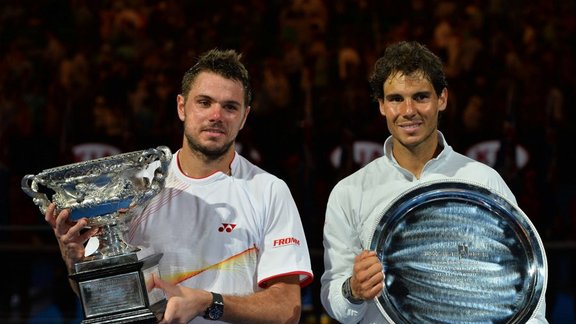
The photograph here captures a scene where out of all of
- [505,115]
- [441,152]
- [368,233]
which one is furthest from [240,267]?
[505,115]

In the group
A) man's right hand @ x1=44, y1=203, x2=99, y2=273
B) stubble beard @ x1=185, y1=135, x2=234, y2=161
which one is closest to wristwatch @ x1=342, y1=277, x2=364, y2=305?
stubble beard @ x1=185, y1=135, x2=234, y2=161

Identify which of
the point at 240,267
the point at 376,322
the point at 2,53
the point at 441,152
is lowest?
the point at 376,322

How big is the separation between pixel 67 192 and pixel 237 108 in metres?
0.61

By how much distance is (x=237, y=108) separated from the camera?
10.4ft

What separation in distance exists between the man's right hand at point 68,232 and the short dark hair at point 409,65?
107 centimetres

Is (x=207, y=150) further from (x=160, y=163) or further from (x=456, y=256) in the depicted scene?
(x=456, y=256)

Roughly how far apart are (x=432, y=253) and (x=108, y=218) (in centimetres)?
100

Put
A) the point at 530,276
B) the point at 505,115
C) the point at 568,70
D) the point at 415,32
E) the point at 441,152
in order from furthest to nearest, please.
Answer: the point at 415,32 < the point at 568,70 < the point at 505,115 < the point at 441,152 < the point at 530,276

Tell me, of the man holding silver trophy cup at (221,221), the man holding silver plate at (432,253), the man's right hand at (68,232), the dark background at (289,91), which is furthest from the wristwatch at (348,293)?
the dark background at (289,91)

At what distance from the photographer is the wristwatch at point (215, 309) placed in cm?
293

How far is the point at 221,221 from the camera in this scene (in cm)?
317

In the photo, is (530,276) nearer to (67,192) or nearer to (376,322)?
(376,322)

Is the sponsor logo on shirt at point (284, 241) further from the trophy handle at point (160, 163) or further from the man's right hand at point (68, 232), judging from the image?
the man's right hand at point (68, 232)

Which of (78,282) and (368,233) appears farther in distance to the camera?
(368,233)
